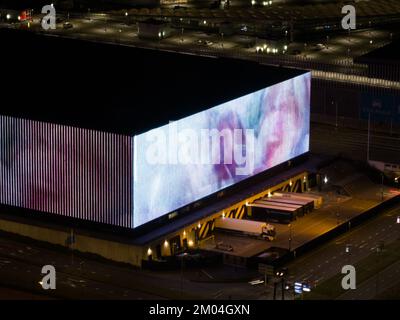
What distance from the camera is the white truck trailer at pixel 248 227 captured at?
142000mm

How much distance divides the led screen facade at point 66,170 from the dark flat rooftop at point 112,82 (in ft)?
4.05

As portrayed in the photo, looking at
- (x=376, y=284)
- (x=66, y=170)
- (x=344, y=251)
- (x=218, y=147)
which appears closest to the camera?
(x=376, y=284)

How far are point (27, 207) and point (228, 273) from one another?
19804mm

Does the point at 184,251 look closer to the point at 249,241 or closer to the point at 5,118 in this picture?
the point at 249,241

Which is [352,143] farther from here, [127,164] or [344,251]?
[127,164]

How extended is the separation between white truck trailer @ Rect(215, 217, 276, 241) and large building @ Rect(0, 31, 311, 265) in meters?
2.02

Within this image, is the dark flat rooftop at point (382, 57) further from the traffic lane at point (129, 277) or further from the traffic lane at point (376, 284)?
the traffic lane at point (129, 277)

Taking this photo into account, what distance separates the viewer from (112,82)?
153500 millimetres

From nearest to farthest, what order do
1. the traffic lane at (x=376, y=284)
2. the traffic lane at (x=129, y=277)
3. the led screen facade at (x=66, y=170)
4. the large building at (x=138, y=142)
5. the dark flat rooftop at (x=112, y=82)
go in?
the traffic lane at (x=376, y=284) → the traffic lane at (x=129, y=277) → the led screen facade at (x=66, y=170) → the large building at (x=138, y=142) → the dark flat rooftop at (x=112, y=82)

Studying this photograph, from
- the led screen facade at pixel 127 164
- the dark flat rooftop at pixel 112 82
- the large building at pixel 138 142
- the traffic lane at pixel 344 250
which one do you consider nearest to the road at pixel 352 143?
the large building at pixel 138 142

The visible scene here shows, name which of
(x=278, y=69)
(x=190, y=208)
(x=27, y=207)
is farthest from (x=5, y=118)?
(x=278, y=69)

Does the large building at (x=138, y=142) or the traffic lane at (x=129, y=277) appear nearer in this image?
the traffic lane at (x=129, y=277)

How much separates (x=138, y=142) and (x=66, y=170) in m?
7.68

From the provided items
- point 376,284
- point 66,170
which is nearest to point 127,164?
point 66,170
